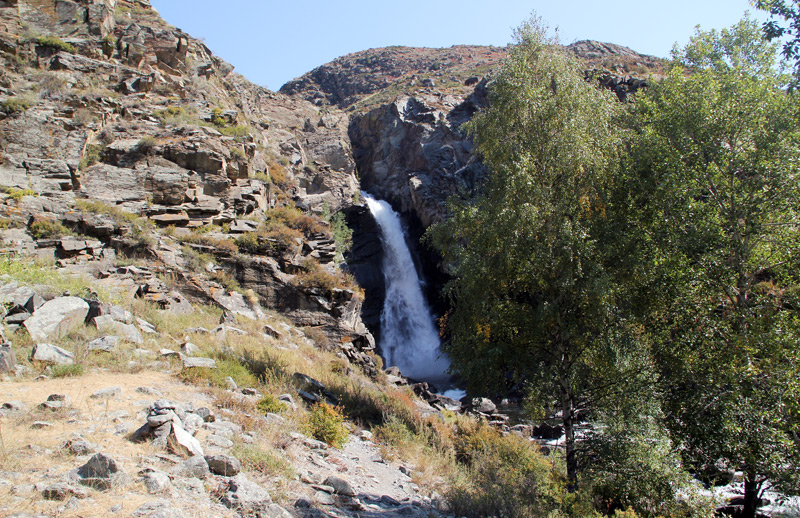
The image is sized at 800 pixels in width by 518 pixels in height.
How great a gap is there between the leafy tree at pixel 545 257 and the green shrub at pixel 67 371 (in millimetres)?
6716

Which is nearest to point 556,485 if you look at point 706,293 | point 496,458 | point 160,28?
point 496,458

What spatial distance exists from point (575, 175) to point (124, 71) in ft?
A: 73.1

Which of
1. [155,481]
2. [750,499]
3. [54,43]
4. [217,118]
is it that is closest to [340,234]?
[217,118]

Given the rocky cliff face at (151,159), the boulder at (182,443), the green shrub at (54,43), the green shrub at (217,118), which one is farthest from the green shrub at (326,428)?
the green shrub at (54,43)

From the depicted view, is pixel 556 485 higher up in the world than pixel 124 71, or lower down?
lower down

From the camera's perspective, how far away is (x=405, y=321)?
2930 cm

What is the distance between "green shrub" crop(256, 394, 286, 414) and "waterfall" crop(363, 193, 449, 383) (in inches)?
789

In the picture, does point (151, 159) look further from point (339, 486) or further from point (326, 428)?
point (339, 486)

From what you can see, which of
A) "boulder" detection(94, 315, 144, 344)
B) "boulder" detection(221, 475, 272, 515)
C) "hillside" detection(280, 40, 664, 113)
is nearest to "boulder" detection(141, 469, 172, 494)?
"boulder" detection(221, 475, 272, 515)

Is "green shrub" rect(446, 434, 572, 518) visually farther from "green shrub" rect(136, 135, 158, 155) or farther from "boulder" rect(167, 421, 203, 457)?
"green shrub" rect(136, 135, 158, 155)

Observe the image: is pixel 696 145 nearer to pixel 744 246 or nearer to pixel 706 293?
pixel 744 246

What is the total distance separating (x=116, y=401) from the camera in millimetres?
5352

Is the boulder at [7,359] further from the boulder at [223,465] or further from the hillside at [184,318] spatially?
the boulder at [223,465]

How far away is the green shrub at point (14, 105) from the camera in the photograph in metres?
16.2
